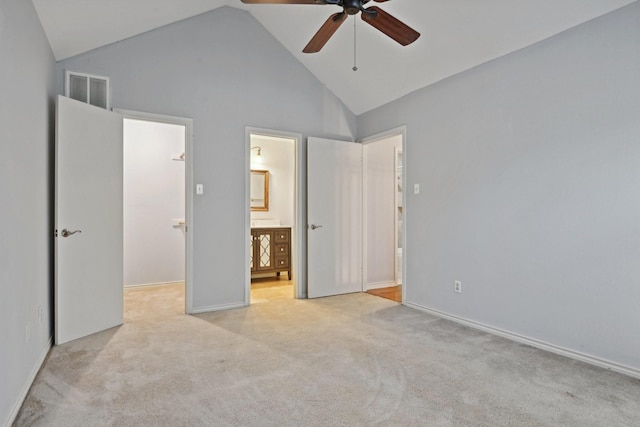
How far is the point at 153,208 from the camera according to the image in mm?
5312

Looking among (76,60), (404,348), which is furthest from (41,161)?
(404,348)

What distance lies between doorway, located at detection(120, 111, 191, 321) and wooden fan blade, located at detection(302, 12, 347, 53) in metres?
2.93

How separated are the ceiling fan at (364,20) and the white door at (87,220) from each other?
1.91 m

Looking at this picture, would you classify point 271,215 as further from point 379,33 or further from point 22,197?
point 22,197

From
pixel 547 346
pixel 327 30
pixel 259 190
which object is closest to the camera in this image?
pixel 327 30

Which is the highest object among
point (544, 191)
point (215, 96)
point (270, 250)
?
point (215, 96)

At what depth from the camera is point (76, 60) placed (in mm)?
3357

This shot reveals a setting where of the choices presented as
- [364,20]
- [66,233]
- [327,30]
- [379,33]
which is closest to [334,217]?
[379,33]

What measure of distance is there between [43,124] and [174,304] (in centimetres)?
229

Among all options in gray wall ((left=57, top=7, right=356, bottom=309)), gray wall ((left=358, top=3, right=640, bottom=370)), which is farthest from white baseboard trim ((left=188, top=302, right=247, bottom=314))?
gray wall ((left=358, top=3, right=640, bottom=370))

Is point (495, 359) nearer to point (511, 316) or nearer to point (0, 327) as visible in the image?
point (511, 316)

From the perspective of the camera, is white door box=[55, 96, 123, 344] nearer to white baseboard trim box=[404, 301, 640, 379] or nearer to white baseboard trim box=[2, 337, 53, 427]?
white baseboard trim box=[2, 337, 53, 427]

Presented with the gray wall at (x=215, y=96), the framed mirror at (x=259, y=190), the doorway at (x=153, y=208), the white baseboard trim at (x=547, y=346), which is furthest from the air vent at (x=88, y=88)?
the white baseboard trim at (x=547, y=346)

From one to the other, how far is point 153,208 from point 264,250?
172 centimetres
